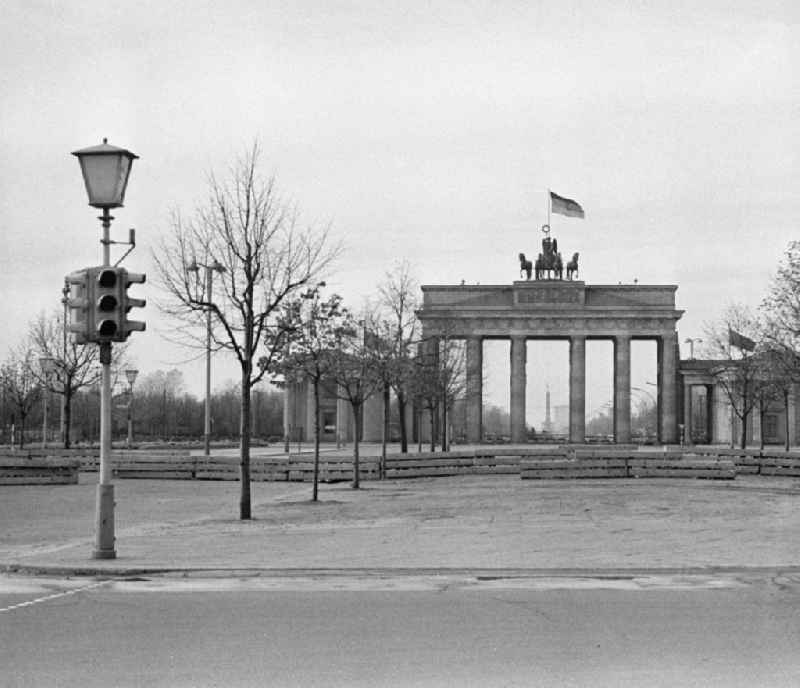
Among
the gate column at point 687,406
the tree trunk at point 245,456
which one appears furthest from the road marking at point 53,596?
the gate column at point 687,406

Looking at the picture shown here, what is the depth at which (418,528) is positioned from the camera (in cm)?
2242

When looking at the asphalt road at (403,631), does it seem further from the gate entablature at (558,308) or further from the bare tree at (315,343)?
the gate entablature at (558,308)

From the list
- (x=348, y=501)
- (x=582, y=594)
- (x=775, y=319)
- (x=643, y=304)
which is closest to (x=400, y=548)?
(x=582, y=594)

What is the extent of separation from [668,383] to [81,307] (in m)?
89.3

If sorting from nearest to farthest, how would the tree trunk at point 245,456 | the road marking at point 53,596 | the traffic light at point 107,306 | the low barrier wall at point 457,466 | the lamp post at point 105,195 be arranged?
the road marking at point 53,596 → the traffic light at point 107,306 → the lamp post at point 105,195 → the tree trunk at point 245,456 → the low barrier wall at point 457,466

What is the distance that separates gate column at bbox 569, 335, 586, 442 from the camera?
103938 millimetres

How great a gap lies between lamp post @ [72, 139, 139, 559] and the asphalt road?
239 cm

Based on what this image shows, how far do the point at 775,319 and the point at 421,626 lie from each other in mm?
37099

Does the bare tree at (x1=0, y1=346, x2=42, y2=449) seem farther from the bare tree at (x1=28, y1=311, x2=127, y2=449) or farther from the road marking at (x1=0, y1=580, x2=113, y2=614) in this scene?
the road marking at (x1=0, y1=580, x2=113, y2=614)

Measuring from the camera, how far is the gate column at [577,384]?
104m

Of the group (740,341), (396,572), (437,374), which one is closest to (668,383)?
(740,341)

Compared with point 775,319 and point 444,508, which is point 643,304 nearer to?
point 775,319

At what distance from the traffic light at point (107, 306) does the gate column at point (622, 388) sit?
86867 millimetres

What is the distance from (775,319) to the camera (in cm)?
4603
